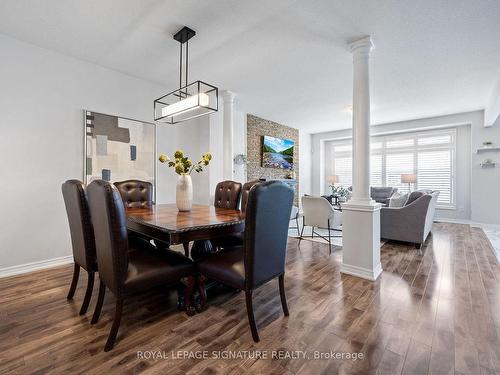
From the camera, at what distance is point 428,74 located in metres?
3.64

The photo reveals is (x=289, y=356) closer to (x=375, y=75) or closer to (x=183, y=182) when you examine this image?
(x=183, y=182)

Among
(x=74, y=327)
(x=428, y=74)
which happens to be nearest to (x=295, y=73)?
(x=428, y=74)

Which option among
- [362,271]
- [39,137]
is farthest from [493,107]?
[39,137]

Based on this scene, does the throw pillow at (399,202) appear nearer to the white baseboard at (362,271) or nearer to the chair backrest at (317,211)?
the chair backrest at (317,211)

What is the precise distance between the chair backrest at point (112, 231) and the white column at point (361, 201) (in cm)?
234

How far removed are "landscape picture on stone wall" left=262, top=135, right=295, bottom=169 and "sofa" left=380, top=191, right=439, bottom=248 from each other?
3053 mm

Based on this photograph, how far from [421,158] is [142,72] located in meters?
6.91

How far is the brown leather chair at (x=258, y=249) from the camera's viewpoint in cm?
162

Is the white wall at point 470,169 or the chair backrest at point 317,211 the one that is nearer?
the chair backrest at point 317,211

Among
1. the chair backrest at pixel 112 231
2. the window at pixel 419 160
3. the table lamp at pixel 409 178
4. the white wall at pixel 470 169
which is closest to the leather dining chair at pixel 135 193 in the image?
the chair backrest at pixel 112 231

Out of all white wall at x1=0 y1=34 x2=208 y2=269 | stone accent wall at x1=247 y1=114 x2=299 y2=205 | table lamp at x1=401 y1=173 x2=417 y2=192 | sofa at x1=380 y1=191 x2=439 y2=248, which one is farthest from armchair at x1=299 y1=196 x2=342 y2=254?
table lamp at x1=401 y1=173 x2=417 y2=192

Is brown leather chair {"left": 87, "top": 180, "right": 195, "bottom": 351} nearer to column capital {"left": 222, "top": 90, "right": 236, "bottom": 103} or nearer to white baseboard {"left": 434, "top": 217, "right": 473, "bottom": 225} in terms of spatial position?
column capital {"left": 222, "top": 90, "right": 236, "bottom": 103}

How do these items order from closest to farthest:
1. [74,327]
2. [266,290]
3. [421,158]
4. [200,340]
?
[200,340]
[74,327]
[266,290]
[421,158]

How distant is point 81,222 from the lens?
1.92m
